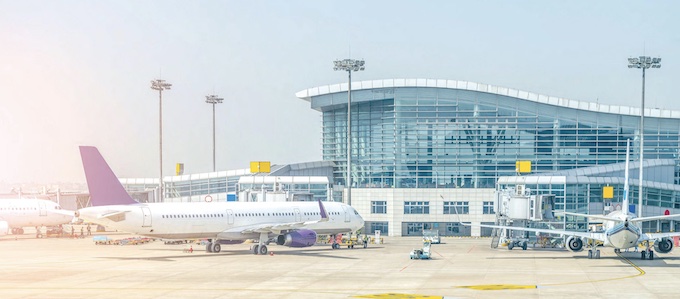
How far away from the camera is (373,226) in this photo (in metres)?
116

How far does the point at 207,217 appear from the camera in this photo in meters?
71.8

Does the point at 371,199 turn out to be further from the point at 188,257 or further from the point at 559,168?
the point at 188,257

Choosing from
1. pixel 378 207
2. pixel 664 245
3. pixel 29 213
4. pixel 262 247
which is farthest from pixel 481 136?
pixel 29 213

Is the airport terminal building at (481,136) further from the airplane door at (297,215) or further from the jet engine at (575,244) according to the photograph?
the jet engine at (575,244)

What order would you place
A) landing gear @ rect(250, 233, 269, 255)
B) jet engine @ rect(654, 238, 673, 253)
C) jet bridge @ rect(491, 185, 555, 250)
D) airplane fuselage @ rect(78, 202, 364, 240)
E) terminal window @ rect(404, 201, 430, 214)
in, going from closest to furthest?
airplane fuselage @ rect(78, 202, 364, 240)
jet engine @ rect(654, 238, 673, 253)
landing gear @ rect(250, 233, 269, 255)
jet bridge @ rect(491, 185, 555, 250)
terminal window @ rect(404, 201, 430, 214)

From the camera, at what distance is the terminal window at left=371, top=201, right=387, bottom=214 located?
11500 centimetres

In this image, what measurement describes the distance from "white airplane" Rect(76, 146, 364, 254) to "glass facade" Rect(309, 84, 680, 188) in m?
42.9

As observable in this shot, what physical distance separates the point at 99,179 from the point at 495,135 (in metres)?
70.5

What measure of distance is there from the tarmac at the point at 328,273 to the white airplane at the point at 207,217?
1.73m

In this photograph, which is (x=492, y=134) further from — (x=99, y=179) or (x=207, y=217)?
(x=99, y=179)

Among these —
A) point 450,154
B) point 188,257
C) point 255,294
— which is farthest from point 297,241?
point 450,154

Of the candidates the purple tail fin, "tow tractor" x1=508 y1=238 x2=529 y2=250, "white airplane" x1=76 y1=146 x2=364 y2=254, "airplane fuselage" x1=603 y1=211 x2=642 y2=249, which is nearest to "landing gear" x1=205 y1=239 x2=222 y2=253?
"white airplane" x1=76 y1=146 x2=364 y2=254

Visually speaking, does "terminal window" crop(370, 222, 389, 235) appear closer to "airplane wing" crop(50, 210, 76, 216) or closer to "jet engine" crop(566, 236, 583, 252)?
"airplane wing" crop(50, 210, 76, 216)

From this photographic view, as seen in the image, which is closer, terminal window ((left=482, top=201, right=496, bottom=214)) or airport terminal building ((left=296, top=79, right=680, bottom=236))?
terminal window ((left=482, top=201, right=496, bottom=214))
